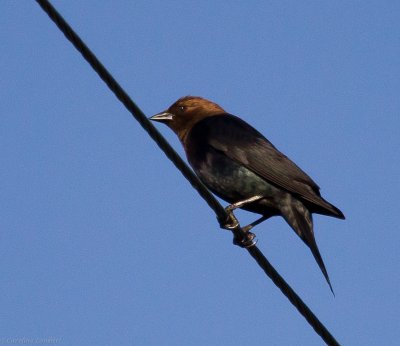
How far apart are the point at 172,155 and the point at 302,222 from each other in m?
2.06

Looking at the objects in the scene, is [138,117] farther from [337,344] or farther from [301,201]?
[301,201]

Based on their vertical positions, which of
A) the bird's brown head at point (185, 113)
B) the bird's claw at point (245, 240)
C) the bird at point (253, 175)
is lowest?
the bird's claw at point (245, 240)

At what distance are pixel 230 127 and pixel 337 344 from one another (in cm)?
282

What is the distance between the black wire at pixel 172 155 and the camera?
3.11 meters

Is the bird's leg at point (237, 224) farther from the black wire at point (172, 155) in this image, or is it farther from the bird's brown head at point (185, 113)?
the bird's brown head at point (185, 113)

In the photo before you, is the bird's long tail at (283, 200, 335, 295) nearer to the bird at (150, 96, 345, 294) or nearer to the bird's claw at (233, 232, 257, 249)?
the bird at (150, 96, 345, 294)

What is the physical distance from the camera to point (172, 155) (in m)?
3.67

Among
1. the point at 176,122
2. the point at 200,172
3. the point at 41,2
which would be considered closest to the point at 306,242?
the point at 200,172

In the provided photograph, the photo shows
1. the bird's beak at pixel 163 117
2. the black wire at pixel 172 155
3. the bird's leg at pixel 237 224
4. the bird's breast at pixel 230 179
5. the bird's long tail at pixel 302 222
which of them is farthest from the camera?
the bird's beak at pixel 163 117

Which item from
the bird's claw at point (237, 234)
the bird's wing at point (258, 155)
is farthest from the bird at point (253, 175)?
the bird's claw at point (237, 234)

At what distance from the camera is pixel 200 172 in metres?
6.02

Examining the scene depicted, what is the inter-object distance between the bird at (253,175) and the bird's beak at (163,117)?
1.93 feet

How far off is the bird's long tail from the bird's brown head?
1.50 m

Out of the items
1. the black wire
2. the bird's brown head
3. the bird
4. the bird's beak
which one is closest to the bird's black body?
the bird
